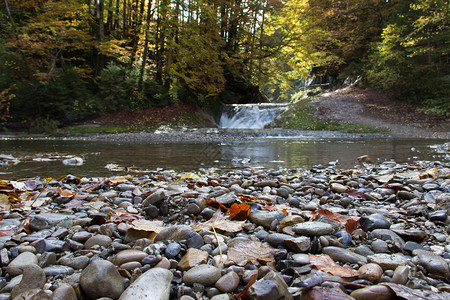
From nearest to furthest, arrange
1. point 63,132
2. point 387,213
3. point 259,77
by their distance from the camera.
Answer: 1. point 387,213
2. point 63,132
3. point 259,77

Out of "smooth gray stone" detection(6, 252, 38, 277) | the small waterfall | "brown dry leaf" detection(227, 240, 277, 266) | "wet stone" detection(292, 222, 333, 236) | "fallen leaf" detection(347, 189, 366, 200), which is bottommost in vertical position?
"fallen leaf" detection(347, 189, 366, 200)

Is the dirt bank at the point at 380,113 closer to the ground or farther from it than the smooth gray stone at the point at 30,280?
farther from it

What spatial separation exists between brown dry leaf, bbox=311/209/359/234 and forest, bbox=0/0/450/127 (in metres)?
14.5

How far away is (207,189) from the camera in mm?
2850

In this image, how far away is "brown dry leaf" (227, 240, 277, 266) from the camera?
4.29 ft

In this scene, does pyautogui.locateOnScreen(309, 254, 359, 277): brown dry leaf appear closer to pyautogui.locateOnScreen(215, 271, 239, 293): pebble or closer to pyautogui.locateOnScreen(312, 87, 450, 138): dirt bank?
pyautogui.locateOnScreen(215, 271, 239, 293): pebble

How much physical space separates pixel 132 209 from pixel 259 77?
17869 millimetres

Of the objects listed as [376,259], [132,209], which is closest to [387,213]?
[376,259]

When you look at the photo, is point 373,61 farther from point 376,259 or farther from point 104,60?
Result: point 376,259

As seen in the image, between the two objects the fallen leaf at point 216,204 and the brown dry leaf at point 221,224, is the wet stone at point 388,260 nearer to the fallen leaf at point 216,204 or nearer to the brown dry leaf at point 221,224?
the brown dry leaf at point 221,224

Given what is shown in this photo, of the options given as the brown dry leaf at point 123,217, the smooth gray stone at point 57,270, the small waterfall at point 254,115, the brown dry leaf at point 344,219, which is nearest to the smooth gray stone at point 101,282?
the smooth gray stone at point 57,270

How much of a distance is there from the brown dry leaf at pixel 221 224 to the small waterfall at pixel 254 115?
14.3m

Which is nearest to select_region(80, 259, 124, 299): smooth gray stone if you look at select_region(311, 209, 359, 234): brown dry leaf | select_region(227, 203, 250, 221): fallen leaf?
select_region(227, 203, 250, 221): fallen leaf

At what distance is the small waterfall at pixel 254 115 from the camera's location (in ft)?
53.3
